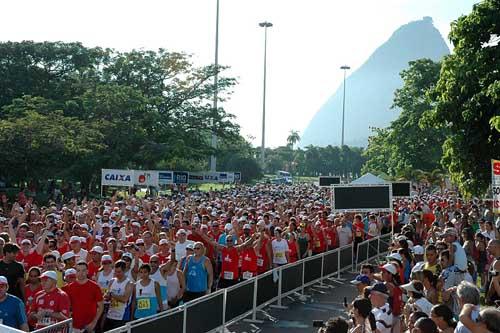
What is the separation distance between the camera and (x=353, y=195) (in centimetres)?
1694

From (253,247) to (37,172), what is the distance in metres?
28.5

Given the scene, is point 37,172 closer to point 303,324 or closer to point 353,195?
point 353,195

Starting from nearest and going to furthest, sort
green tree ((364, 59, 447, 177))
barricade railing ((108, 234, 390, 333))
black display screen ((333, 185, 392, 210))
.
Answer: barricade railing ((108, 234, 390, 333)) < black display screen ((333, 185, 392, 210)) < green tree ((364, 59, 447, 177))

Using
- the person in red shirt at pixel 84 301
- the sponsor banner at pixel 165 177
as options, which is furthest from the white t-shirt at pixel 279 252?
the sponsor banner at pixel 165 177

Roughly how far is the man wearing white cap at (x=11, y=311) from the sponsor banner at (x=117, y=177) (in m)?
19.5

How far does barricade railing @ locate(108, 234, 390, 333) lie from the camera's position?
846 cm

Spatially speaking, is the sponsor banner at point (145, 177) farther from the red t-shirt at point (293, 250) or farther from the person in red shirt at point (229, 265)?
the person in red shirt at point (229, 265)

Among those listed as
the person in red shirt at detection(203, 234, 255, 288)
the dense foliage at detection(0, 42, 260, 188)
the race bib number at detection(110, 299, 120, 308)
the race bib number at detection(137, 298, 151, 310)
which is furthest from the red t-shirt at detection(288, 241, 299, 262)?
the dense foliage at detection(0, 42, 260, 188)

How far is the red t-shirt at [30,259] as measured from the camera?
Result: 34.8 ft

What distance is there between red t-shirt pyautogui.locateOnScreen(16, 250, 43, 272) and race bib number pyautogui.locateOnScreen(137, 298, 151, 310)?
2356mm

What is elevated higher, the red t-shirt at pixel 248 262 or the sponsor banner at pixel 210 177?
the sponsor banner at pixel 210 177

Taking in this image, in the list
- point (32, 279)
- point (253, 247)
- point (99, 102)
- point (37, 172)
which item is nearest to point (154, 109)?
point (99, 102)

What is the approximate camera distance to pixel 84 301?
27.1ft

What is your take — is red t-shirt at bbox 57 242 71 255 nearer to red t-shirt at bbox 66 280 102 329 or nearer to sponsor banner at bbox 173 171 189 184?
red t-shirt at bbox 66 280 102 329
